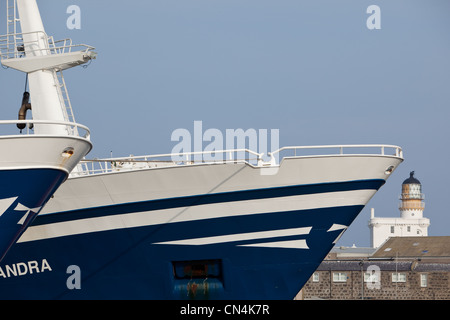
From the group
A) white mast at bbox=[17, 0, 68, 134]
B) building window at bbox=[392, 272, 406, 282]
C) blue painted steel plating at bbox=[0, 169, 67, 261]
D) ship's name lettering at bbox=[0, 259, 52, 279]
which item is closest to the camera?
blue painted steel plating at bbox=[0, 169, 67, 261]

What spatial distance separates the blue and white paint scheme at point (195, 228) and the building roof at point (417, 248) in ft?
225

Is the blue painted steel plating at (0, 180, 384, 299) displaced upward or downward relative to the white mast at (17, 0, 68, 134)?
downward

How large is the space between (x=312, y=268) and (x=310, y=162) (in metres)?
3.21

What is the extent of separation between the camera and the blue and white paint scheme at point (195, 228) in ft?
86.0

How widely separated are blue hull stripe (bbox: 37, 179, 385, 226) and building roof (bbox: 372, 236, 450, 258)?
225 feet

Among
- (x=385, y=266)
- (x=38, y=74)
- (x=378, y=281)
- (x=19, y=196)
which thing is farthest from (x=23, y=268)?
(x=385, y=266)

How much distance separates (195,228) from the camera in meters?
26.5

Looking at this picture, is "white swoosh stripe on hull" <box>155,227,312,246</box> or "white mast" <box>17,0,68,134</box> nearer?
"white swoosh stripe on hull" <box>155,227,312,246</box>

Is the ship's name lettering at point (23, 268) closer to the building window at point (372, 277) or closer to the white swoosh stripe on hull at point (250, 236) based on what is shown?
the white swoosh stripe on hull at point (250, 236)

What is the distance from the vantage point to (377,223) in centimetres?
14625

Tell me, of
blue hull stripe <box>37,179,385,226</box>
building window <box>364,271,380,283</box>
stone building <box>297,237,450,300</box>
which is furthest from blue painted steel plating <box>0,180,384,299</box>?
building window <box>364,271,380,283</box>

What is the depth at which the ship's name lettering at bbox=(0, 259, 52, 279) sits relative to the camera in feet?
89.7

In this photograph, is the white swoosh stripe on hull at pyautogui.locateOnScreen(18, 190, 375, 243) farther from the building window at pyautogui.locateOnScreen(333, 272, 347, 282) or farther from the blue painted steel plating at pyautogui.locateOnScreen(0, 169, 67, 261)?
the building window at pyautogui.locateOnScreen(333, 272, 347, 282)
